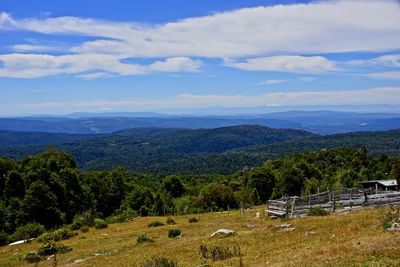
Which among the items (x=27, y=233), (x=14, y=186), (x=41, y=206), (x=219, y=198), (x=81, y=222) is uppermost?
(x=14, y=186)

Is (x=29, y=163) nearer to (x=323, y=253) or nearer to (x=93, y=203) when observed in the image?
(x=93, y=203)

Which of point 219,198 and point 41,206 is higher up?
point 41,206

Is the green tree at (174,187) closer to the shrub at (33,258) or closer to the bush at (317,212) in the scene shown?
the bush at (317,212)

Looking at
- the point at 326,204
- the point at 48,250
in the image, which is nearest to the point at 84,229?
the point at 48,250

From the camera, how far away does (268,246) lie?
23453mm

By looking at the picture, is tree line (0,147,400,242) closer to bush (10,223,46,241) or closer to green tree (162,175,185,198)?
green tree (162,175,185,198)

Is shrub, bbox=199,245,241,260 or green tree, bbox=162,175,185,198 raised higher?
shrub, bbox=199,245,241,260

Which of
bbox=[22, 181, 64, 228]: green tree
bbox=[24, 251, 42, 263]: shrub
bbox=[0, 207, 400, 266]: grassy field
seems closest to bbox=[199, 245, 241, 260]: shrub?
bbox=[0, 207, 400, 266]: grassy field

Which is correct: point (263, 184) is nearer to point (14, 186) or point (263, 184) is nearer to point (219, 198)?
point (219, 198)

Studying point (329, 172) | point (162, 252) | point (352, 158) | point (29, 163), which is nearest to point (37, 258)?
point (162, 252)

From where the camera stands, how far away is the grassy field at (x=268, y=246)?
17277 mm

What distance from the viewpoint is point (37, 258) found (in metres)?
31.7

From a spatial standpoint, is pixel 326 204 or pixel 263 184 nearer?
pixel 326 204

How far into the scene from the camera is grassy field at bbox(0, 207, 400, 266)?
17.3 metres
